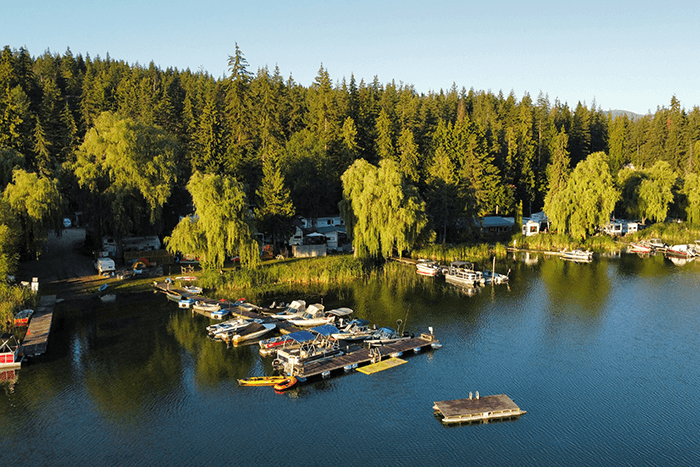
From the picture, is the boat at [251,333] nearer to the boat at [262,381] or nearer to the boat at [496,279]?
the boat at [262,381]

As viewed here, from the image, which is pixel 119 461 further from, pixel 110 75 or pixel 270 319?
pixel 110 75

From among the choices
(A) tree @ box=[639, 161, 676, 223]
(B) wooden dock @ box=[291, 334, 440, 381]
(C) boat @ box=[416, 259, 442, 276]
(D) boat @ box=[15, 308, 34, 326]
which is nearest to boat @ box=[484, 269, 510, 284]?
(C) boat @ box=[416, 259, 442, 276]

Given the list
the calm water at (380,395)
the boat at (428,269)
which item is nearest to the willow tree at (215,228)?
the calm water at (380,395)

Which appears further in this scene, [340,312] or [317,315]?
[340,312]

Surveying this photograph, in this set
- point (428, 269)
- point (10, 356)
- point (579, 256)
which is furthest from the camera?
point (579, 256)

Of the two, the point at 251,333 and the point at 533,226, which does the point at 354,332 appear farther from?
the point at 533,226

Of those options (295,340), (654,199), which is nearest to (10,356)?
(295,340)
